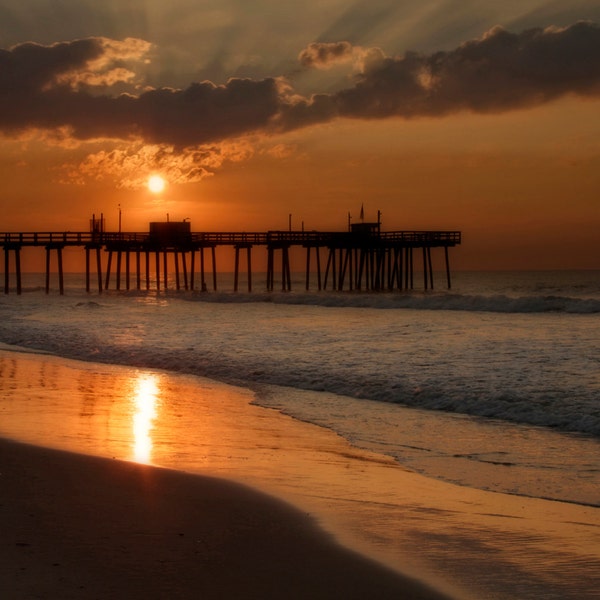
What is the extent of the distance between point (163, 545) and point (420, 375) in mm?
10591

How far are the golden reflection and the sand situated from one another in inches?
58.1

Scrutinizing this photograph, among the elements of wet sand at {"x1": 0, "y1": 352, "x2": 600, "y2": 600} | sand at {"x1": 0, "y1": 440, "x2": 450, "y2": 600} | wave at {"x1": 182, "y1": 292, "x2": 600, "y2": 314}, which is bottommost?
wave at {"x1": 182, "y1": 292, "x2": 600, "y2": 314}

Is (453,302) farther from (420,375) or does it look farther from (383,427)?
(383,427)

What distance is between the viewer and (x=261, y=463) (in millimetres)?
8430

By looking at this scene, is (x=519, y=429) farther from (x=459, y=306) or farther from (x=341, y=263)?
(x=341, y=263)

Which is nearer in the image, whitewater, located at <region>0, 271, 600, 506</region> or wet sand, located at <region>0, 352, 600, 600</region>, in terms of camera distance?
wet sand, located at <region>0, 352, 600, 600</region>

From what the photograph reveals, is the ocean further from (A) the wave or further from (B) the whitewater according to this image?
(A) the wave

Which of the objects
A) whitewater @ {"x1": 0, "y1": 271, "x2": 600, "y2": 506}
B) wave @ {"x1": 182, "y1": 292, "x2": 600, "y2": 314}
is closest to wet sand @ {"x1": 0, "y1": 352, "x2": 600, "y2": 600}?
whitewater @ {"x1": 0, "y1": 271, "x2": 600, "y2": 506}

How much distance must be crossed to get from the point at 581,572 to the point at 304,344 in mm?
17823

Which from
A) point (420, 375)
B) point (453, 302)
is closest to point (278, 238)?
point (453, 302)

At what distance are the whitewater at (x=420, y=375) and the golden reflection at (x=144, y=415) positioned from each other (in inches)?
67.5

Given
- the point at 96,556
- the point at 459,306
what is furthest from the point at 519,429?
the point at 459,306

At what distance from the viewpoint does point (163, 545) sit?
17.8 ft

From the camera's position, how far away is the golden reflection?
8914 mm
